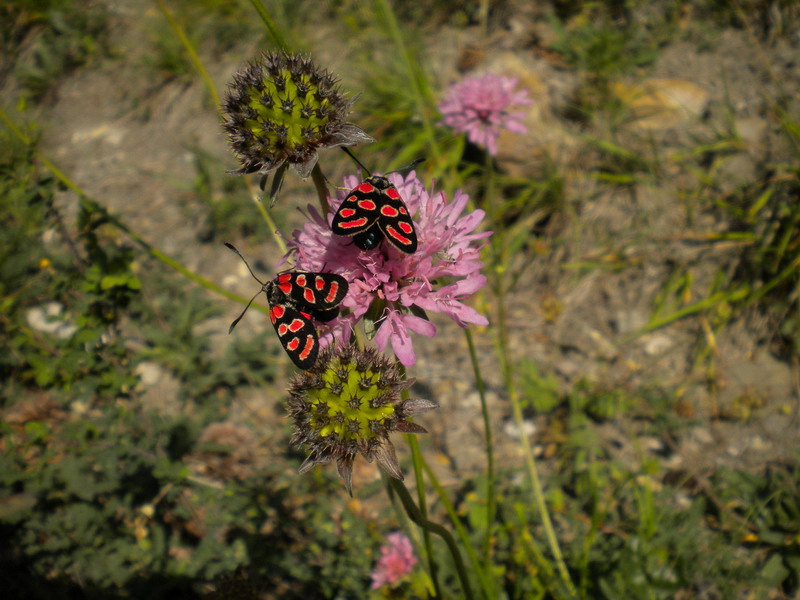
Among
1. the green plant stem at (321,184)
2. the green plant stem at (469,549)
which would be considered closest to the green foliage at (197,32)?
the green plant stem at (321,184)

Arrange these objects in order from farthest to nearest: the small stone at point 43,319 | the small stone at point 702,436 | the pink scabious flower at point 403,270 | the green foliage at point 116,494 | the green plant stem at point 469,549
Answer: the small stone at point 43,319 → the small stone at point 702,436 → the green foliage at point 116,494 → the green plant stem at point 469,549 → the pink scabious flower at point 403,270

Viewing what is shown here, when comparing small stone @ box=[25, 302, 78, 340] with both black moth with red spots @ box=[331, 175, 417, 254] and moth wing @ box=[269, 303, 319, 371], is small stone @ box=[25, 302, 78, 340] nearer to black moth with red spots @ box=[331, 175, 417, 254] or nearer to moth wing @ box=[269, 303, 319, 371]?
moth wing @ box=[269, 303, 319, 371]

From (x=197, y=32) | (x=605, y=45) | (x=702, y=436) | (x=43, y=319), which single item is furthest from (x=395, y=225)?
(x=197, y=32)

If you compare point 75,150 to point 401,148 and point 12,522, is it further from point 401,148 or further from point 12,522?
point 12,522

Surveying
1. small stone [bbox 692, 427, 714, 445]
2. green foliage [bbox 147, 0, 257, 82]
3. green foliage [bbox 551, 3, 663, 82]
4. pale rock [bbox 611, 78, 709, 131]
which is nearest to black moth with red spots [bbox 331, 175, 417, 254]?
small stone [bbox 692, 427, 714, 445]

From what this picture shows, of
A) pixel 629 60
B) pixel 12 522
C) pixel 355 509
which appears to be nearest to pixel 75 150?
pixel 12 522

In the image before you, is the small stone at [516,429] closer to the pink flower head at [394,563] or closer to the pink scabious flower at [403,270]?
the pink flower head at [394,563]

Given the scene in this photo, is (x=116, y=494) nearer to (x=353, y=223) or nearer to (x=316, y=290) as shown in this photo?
(x=316, y=290)
